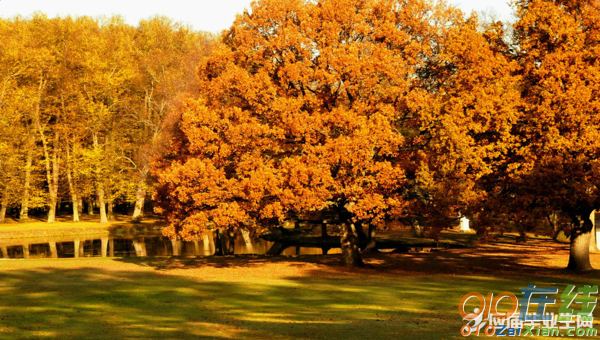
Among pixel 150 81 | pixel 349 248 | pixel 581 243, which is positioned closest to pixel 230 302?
pixel 349 248

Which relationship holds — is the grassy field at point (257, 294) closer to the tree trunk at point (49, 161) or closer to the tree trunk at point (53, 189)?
the tree trunk at point (53, 189)

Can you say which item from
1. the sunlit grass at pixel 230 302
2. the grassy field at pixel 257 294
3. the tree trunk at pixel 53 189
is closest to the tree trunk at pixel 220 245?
the grassy field at pixel 257 294

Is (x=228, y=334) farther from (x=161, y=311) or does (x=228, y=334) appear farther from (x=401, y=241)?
(x=401, y=241)

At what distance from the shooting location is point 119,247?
48.4 metres

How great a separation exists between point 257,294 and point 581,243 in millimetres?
14808

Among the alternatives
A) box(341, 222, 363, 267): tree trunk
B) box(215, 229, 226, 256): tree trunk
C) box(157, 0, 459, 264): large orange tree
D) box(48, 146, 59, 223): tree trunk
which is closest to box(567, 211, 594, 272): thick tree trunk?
box(157, 0, 459, 264): large orange tree

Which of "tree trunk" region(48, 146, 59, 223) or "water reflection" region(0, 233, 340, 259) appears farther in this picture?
"tree trunk" region(48, 146, 59, 223)

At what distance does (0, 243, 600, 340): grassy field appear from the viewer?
13.9 metres

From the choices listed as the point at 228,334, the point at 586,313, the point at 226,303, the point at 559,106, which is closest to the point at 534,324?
the point at 586,313

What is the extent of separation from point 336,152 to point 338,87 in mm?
4071

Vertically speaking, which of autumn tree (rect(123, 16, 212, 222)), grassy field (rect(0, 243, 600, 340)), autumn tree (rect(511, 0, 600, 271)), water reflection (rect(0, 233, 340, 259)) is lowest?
grassy field (rect(0, 243, 600, 340))

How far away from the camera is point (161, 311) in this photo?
17.1 metres

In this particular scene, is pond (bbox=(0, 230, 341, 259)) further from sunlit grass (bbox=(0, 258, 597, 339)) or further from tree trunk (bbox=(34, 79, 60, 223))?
sunlit grass (bbox=(0, 258, 597, 339))

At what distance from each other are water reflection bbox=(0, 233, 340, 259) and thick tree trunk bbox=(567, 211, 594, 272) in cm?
1852
